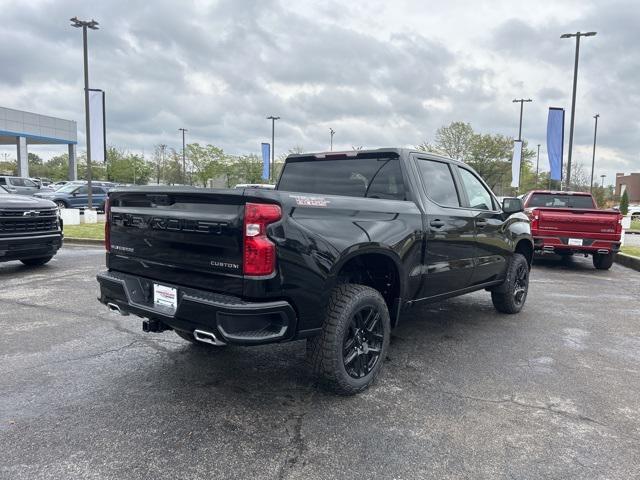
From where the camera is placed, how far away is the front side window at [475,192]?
5066mm

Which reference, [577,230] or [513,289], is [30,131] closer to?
[577,230]

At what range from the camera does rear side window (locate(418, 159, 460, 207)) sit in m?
4.39

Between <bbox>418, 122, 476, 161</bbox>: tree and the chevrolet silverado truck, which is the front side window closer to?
the chevrolet silverado truck

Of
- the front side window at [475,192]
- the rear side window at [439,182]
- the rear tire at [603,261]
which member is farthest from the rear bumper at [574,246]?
the rear side window at [439,182]

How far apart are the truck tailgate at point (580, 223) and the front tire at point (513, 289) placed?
3914 mm

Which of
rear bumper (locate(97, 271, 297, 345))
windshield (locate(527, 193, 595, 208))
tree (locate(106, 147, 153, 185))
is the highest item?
tree (locate(106, 147, 153, 185))

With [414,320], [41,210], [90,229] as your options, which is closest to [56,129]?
[90,229]

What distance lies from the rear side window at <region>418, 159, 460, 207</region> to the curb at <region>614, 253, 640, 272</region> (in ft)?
25.9

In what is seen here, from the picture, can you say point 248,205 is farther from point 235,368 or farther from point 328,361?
point 235,368

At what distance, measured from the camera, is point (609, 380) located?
154 inches

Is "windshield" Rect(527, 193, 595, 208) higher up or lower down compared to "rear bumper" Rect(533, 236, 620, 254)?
higher up

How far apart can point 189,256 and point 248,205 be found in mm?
598

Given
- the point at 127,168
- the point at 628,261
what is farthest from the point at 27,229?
the point at 127,168

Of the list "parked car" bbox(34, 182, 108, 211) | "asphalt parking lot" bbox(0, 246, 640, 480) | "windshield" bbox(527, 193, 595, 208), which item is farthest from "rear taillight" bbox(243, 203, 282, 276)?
"parked car" bbox(34, 182, 108, 211)
